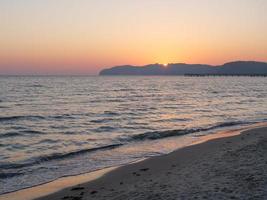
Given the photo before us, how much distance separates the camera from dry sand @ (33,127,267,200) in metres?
8.63

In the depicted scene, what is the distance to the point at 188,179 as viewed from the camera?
33.5 feet

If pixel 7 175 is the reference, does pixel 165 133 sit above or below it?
below

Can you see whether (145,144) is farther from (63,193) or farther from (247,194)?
(247,194)

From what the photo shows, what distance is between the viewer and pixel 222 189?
28.3 feet

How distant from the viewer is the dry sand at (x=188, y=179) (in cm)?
863

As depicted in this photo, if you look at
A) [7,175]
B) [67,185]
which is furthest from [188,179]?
[7,175]

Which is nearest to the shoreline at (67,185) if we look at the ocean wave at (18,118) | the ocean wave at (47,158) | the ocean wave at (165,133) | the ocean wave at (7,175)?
the ocean wave at (7,175)

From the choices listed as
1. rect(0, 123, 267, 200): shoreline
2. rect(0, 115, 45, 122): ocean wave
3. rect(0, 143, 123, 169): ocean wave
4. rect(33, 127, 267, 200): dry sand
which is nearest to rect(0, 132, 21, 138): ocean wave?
rect(0, 143, 123, 169): ocean wave

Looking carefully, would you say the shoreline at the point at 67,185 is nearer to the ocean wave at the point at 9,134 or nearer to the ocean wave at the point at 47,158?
the ocean wave at the point at 47,158

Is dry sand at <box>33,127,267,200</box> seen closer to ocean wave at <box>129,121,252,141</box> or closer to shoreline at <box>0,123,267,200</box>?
shoreline at <box>0,123,267,200</box>

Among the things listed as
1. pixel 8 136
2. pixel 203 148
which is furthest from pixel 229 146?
pixel 8 136

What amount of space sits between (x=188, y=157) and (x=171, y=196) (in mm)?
6059

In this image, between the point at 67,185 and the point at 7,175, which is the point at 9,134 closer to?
the point at 7,175

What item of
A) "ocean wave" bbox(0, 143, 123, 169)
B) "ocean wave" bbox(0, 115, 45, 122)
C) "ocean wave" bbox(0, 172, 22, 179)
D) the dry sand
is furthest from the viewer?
"ocean wave" bbox(0, 115, 45, 122)
